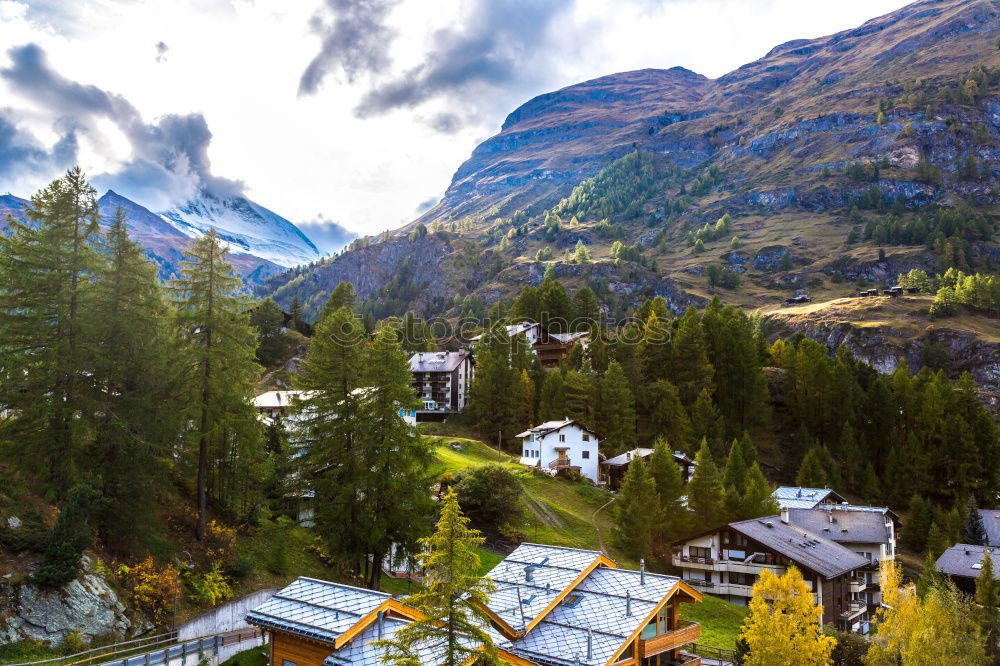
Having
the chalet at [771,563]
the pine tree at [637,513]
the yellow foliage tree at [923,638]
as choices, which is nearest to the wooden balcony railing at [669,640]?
the yellow foliage tree at [923,638]

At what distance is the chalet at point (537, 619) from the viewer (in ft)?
73.5

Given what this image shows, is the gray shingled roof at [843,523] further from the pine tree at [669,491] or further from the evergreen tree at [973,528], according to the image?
the evergreen tree at [973,528]

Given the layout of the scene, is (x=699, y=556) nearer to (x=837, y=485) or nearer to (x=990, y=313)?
(x=837, y=485)

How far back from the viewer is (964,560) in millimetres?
60781

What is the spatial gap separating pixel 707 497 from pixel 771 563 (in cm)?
788

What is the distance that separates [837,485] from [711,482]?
31.3m

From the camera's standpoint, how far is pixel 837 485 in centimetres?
7906

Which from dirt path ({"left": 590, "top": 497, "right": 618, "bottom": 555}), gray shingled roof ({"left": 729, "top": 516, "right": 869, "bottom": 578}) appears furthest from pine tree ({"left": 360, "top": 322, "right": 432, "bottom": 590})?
gray shingled roof ({"left": 729, "top": 516, "right": 869, "bottom": 578})

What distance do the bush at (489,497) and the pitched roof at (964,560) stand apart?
39116mm

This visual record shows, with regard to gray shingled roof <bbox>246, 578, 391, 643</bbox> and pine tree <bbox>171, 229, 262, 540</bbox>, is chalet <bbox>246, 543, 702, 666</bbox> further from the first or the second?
pine tree <bbox>171, 229, 262, 540</bbox>

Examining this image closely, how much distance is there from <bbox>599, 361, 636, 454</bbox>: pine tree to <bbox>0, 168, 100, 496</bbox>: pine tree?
57743mm

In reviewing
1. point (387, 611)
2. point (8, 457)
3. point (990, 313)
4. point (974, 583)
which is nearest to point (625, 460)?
point (974, 583)

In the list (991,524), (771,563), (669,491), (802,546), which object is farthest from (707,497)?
(991,524)

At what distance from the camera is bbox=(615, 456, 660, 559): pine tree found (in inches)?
2103
